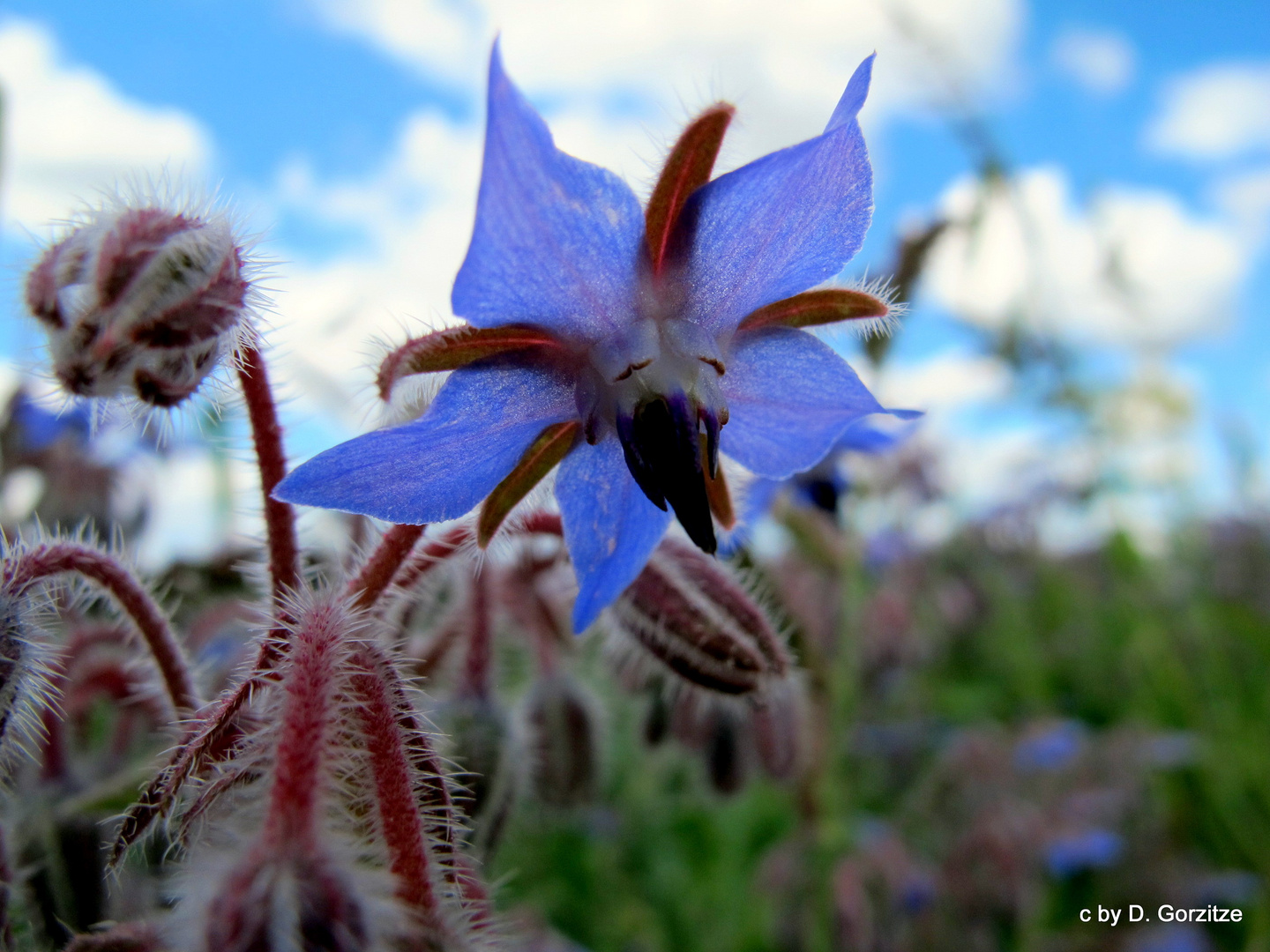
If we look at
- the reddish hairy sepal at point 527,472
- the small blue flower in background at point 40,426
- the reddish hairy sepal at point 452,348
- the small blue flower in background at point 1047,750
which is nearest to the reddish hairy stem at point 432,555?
the reddish hairy sepal at point 527,472

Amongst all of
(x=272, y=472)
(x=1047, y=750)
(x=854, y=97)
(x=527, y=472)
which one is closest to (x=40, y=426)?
(x=272, y=472)

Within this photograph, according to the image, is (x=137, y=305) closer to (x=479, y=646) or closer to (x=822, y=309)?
(x=822, y=309)

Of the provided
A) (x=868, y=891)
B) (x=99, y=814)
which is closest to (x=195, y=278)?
(x=99, y=814)

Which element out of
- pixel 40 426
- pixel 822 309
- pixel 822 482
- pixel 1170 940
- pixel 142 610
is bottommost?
pixel 1170 940

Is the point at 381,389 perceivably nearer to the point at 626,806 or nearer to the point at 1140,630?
the point at 626,806

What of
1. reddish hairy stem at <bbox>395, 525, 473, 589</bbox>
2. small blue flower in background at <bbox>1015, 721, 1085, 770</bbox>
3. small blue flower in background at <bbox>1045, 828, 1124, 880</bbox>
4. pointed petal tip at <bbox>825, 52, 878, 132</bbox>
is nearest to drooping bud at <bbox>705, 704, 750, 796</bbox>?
reddish hairy stem at <bbox>395, 525, 473, 589</bbox>

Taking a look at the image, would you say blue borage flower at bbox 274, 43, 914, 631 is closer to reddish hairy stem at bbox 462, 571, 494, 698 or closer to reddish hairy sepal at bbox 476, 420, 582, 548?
reddish hairy sepal at bbox 476, 420, 582, 548
